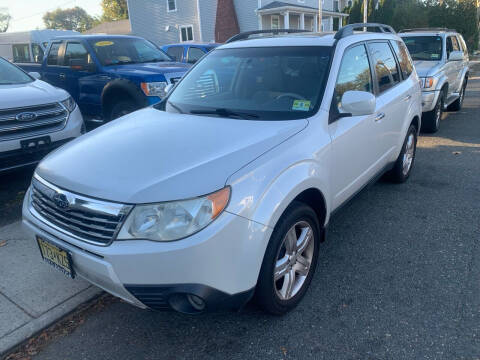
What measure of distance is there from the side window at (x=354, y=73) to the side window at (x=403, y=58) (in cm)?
111

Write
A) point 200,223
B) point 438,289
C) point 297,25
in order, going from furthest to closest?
point 297,25, point 438,289, point 200,223

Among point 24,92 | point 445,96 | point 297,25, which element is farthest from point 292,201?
point 297,25

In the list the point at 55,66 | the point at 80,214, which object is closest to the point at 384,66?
the point at 80,214

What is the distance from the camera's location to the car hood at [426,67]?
7.29m

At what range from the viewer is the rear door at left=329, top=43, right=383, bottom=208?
10.3 ft

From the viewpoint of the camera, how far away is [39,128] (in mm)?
4891

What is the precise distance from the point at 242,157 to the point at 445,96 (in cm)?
701

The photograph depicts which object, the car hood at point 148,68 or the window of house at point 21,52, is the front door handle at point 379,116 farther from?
the window of house at point 21,52

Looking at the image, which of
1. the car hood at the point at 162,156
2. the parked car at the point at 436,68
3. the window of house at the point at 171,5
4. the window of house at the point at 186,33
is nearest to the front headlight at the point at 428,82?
the parked car at the point at 436,68

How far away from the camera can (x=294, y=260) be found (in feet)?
9.05

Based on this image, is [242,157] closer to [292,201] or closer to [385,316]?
[292,201]

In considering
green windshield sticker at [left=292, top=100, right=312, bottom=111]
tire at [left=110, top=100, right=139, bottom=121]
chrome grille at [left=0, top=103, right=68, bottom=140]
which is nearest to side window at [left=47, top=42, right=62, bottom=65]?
tire at [left=110, top=100, right=139, bottom=121]

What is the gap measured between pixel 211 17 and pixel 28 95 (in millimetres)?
24130

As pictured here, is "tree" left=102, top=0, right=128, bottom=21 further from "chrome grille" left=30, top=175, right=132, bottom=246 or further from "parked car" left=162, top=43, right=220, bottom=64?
"chrome grille" left=30, top=175, right=132, bottom=246
